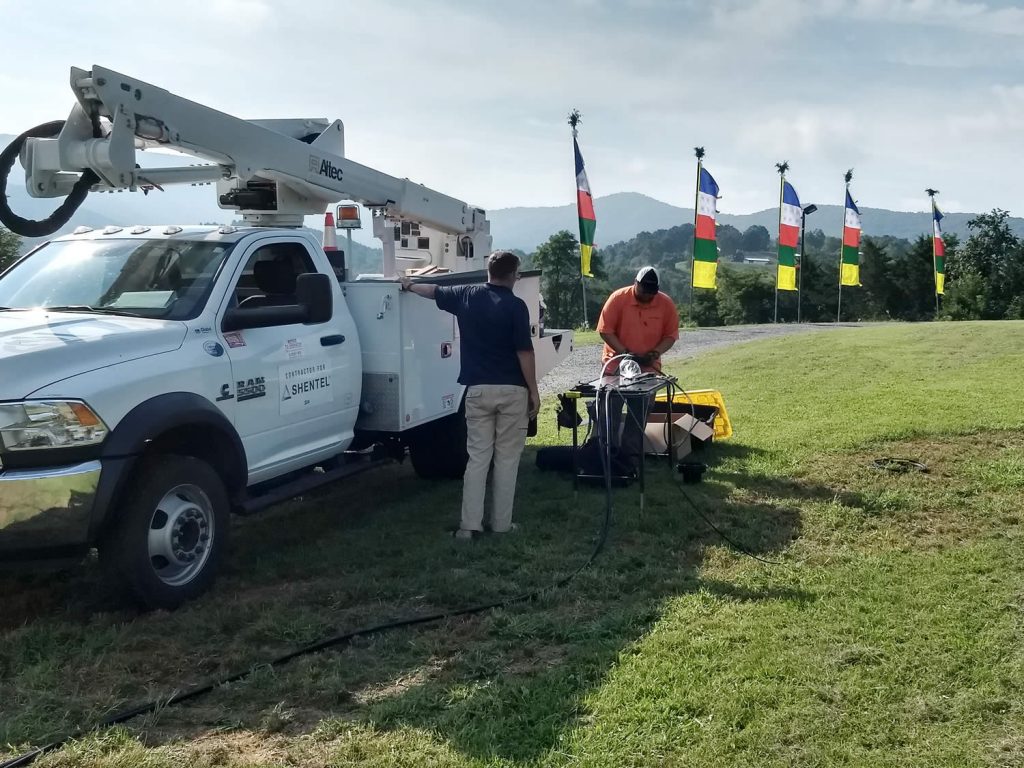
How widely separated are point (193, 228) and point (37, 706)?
3.32 metres

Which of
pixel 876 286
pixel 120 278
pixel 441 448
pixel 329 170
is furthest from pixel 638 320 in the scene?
→ pixel 876 286

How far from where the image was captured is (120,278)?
17.9 ft

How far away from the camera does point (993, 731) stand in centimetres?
341

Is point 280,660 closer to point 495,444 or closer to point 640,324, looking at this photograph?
point 495,444

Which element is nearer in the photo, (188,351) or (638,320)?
(188,351)

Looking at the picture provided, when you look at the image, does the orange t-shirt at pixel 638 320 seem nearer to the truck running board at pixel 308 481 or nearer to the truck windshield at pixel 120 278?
the truck running board at pixel 308 481

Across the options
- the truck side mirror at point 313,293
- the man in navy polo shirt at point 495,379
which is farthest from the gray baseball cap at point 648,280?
the truck side mirror at point 313,293

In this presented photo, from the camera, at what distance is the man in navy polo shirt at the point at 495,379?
609 centimetres

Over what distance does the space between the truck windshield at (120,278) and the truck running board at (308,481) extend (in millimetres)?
1199

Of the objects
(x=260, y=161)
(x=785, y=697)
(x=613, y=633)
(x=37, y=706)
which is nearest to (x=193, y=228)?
(x=260, y=161)

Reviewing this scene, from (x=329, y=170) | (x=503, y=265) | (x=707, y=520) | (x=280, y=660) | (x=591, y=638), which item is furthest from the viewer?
(x=329, y=170)

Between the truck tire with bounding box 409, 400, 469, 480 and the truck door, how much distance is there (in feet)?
4.45

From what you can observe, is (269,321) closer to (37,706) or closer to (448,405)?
(448,405)

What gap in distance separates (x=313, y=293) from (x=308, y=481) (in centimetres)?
130
